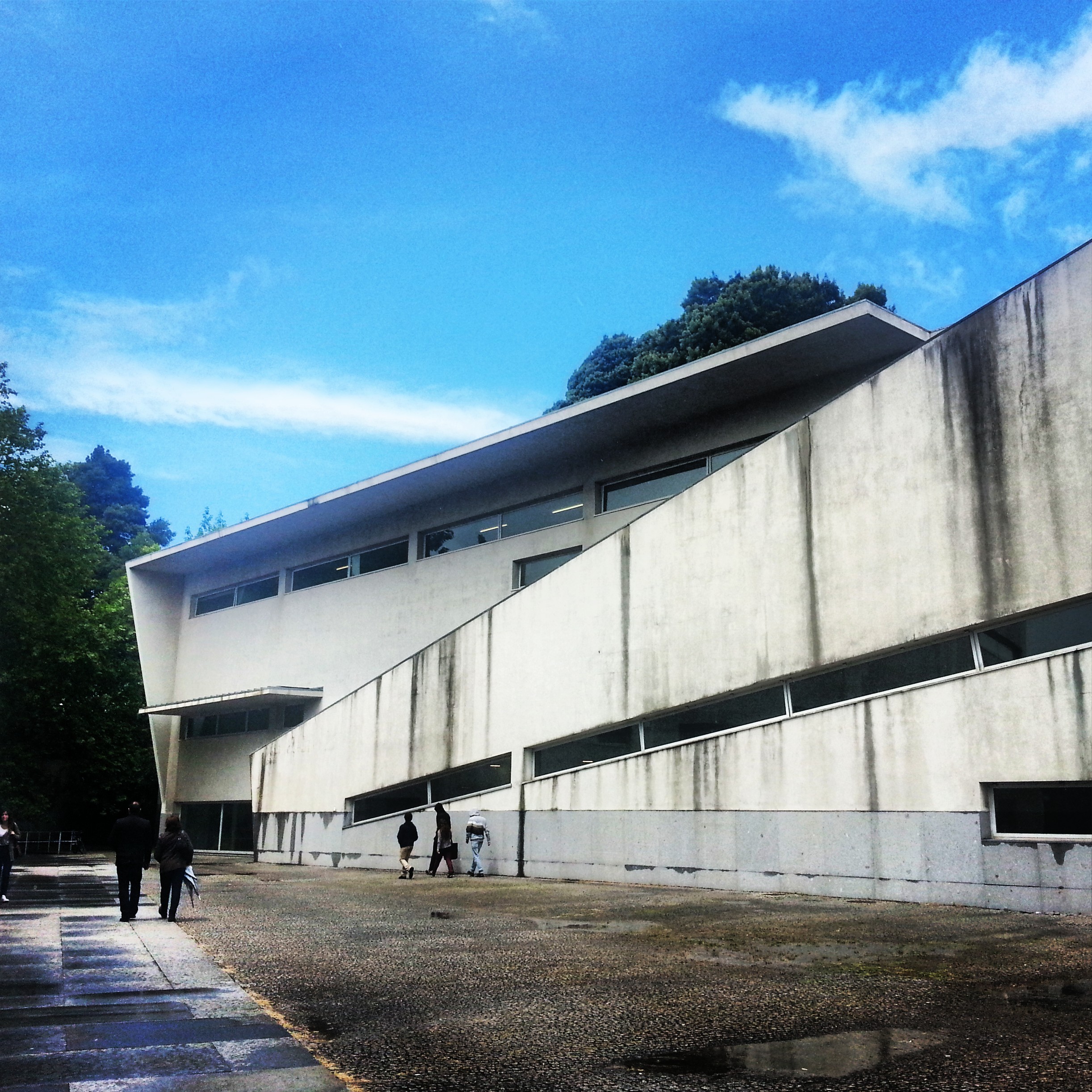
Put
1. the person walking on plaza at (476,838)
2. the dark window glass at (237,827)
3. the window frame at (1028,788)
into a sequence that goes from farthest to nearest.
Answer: the dark window glass at (237,827), the person walking on plaza at (476,838), the window frame at (1028,788)

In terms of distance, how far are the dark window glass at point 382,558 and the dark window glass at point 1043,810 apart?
63.5ft

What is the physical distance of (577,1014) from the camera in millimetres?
7023

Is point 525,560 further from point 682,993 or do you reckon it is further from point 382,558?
point 682,993

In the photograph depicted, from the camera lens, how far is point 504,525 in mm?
27047

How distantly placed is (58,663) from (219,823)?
529 inches

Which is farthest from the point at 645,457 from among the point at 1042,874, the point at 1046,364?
the point at 1042,874

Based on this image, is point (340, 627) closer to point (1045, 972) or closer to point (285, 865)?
point (285, 865)

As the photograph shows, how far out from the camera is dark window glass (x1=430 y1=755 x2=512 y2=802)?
21.7 meters

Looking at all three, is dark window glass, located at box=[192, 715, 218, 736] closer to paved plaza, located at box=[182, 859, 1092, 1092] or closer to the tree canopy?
the tree canopy

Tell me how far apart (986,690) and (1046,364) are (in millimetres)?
4408

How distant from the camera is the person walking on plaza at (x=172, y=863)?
1336 centimetres

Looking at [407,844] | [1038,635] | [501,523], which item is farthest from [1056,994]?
[501,523]

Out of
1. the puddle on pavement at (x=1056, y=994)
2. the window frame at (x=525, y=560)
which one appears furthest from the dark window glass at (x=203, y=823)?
the puddle on pavement at (x=1056, y=994)

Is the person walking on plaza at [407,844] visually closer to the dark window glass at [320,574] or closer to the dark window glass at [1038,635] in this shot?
the dark window glass at [320,574]
